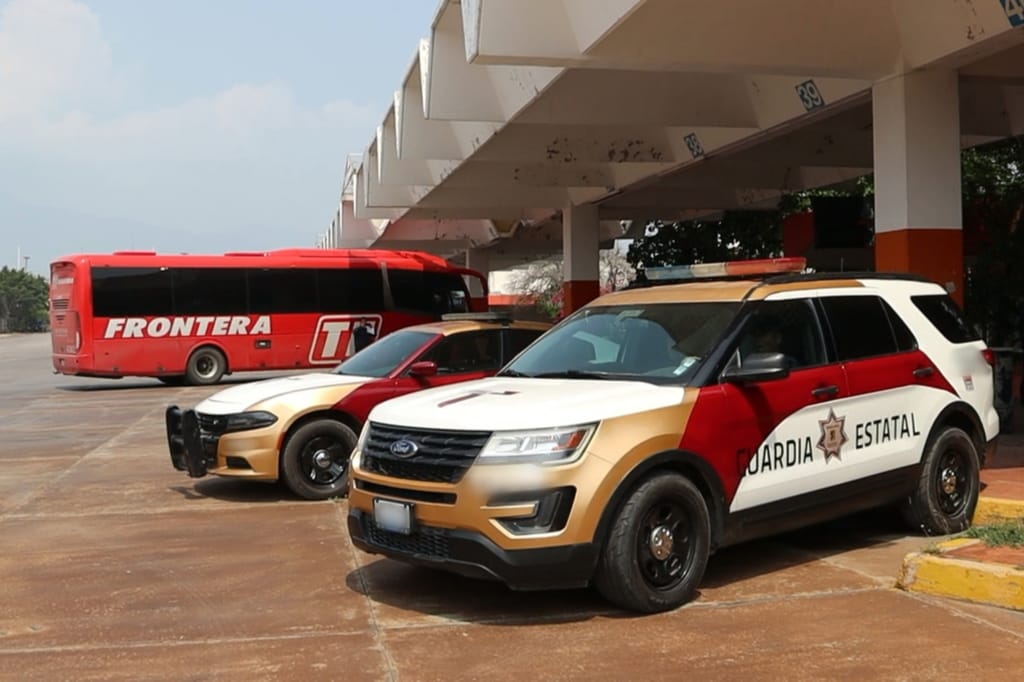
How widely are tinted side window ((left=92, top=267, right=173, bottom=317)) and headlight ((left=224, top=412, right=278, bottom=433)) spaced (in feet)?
54.2

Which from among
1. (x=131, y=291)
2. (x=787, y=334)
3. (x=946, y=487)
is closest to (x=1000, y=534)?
(x=946, y=487)

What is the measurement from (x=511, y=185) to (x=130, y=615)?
1753 centimetres

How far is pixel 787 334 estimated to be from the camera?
665 centimetres

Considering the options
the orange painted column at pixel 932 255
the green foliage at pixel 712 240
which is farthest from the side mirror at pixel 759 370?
the green foliage at pixel 712 240

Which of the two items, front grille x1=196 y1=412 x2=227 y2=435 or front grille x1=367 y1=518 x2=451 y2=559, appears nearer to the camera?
front grille x1=367 y1=518 x2=451 y2=559

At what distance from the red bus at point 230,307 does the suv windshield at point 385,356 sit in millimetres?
12839

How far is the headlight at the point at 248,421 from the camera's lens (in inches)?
372

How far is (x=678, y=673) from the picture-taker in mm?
4871

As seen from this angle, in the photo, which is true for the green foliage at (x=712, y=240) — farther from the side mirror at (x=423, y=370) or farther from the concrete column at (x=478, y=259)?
the side mirror at (x=423, y=370)

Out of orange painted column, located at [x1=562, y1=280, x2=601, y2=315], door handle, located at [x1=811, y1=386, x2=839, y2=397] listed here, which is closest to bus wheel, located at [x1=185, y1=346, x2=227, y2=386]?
orange painted column, located at [x1=562, y1=280, x2=601, y2=315]

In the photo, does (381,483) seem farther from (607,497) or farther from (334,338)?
(334,338)

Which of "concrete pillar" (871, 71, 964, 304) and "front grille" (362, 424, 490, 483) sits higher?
"concrete pillar" (871, 71, 964, 304)

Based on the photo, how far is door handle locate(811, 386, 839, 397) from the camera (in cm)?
654

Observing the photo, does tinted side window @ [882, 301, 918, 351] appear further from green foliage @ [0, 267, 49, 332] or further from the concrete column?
green foliage @ [0, 267, 49, 332]
